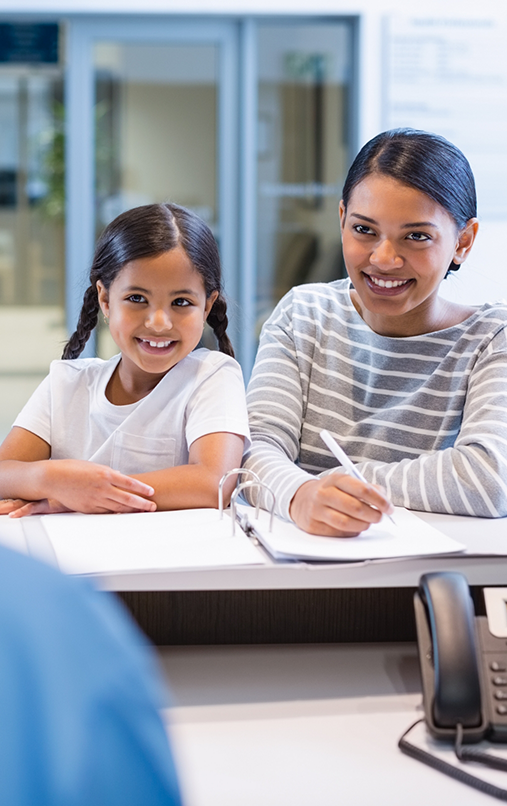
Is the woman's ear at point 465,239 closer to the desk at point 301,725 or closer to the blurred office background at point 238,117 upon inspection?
the desk at point 301,725

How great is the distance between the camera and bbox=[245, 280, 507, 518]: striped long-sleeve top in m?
1.26

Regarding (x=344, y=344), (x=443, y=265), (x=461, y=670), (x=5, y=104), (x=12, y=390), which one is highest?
(x=5, y=104)

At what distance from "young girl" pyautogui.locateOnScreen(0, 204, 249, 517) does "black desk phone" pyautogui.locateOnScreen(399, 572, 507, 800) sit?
47 centimetres

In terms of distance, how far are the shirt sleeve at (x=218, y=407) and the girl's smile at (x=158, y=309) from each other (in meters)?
0.07

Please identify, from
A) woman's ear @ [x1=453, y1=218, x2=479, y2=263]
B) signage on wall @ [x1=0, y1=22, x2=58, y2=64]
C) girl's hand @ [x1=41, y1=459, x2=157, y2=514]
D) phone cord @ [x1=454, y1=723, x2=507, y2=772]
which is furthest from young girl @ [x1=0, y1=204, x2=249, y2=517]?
signage on wall @ [x1=0, y1=22, x2=58, y2=64]

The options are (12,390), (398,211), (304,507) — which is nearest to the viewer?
(304,507)

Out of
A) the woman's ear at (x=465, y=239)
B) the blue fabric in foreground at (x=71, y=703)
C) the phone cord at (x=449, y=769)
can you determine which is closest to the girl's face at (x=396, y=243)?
the woman's ear at (x=465, y=239)

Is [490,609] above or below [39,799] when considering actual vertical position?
below

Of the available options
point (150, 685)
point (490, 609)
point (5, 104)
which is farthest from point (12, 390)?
point (150, 685)

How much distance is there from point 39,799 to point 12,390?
441cm

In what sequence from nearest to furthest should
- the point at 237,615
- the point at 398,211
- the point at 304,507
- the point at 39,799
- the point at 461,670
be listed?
the point at 39,799
the point at 461,670
the point at 304,507
the point at 237,615
the point at 398,211

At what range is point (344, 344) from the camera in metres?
1.55

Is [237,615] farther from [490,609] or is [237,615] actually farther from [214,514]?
[490,609]

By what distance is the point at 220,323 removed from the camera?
63.6 inches
